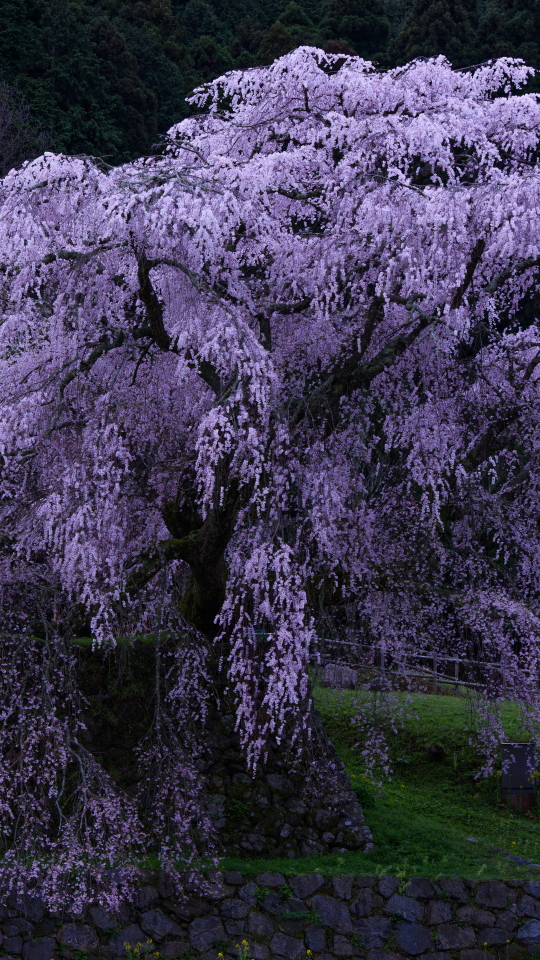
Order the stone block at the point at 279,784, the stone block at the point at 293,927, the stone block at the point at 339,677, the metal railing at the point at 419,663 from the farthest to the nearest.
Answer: the stone block at the point at 339,677 → the metal railing at the point at 419,663 → the stone block at the point at 279,784 → the stone block at the point at 293,927

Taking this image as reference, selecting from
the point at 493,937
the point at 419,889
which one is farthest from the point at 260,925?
the point at 493,937

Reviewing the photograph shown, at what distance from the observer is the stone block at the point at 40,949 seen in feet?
25.8

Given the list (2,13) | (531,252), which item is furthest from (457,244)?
(2,13)

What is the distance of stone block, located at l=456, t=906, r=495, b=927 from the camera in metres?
8.52

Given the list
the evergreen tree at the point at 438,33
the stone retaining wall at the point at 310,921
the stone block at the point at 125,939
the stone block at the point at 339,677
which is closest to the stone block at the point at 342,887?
the stone retaining wall at the point at 310,921

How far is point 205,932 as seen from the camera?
8.25 metres

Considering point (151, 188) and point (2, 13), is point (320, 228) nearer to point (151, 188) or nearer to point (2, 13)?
point (151, 188)

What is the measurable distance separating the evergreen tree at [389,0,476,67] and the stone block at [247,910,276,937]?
89.6 feet

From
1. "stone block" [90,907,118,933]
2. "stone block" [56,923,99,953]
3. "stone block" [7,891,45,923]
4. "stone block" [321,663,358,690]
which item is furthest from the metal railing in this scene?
"stone block" [7,891,45,923]

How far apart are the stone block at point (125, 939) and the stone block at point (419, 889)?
2414mm

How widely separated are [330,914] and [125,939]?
182 centimetres

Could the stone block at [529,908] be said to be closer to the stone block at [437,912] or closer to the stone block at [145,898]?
the stone block at [437,912]

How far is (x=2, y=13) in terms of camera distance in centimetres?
2792

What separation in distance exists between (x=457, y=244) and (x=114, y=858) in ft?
20.0
